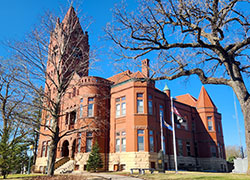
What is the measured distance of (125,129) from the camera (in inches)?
925

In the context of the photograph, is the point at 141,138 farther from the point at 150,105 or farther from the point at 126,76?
the point at 126,76

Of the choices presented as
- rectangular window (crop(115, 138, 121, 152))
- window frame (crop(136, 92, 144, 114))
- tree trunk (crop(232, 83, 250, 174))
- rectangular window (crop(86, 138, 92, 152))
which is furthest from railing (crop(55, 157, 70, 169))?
tree trunk (crop(232, 83, 250, 174))

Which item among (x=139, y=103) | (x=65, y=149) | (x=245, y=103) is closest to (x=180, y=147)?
(x=139, y=103)

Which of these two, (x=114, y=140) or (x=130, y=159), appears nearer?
(x=130, y=159)

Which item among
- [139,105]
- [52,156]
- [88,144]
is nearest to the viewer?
[52,156]

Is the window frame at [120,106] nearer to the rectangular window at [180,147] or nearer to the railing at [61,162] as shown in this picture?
the railing at [61,162]

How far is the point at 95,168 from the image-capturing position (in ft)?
69.1

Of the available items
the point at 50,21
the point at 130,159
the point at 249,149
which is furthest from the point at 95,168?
the point at 249,149

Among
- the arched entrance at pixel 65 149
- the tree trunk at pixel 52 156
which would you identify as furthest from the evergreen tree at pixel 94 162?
the arched entrance at pixel 65 149

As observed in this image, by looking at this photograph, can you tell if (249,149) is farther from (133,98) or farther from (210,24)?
(133,98)

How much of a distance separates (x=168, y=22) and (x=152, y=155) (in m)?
15.2

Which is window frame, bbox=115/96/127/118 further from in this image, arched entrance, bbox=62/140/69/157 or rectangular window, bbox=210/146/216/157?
rectangular window, bbox=210/146/216/157

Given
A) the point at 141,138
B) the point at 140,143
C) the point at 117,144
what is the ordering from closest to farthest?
the point at 140,143, the point at 141,138, the point at 117,144

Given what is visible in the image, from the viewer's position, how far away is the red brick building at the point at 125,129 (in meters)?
22.3
